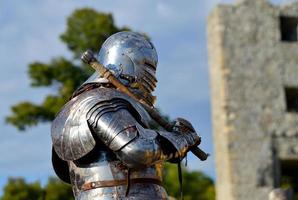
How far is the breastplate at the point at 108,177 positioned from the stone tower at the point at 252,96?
21304 millimetres

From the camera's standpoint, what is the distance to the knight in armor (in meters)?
5.54

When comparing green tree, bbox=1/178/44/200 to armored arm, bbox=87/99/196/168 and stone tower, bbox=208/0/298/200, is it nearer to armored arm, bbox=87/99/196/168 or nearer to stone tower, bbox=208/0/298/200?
stone tower, bbox=208/0/298/200

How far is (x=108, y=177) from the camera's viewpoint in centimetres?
566

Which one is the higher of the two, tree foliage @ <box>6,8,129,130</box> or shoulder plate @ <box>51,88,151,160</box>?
tree foliage @ <box>6,8,129,130</box>

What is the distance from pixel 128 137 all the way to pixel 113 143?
0.31 feet

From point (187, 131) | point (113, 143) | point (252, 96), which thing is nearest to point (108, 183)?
point (113, 143)

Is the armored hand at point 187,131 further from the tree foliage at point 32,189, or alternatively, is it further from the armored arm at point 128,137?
the tree foliage at point 32,189

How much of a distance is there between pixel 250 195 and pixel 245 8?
19.6 ft

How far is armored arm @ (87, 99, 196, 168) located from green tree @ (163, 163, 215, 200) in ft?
95.8

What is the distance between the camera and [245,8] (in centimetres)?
2927

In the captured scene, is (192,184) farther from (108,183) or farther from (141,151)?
(141,151)

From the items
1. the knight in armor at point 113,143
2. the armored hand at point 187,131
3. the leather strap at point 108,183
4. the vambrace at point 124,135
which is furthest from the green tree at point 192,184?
the vambrace at point 124,135

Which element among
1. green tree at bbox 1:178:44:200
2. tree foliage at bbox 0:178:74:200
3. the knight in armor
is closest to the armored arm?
the knight in armor

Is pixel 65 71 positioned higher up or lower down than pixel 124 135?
higher up
